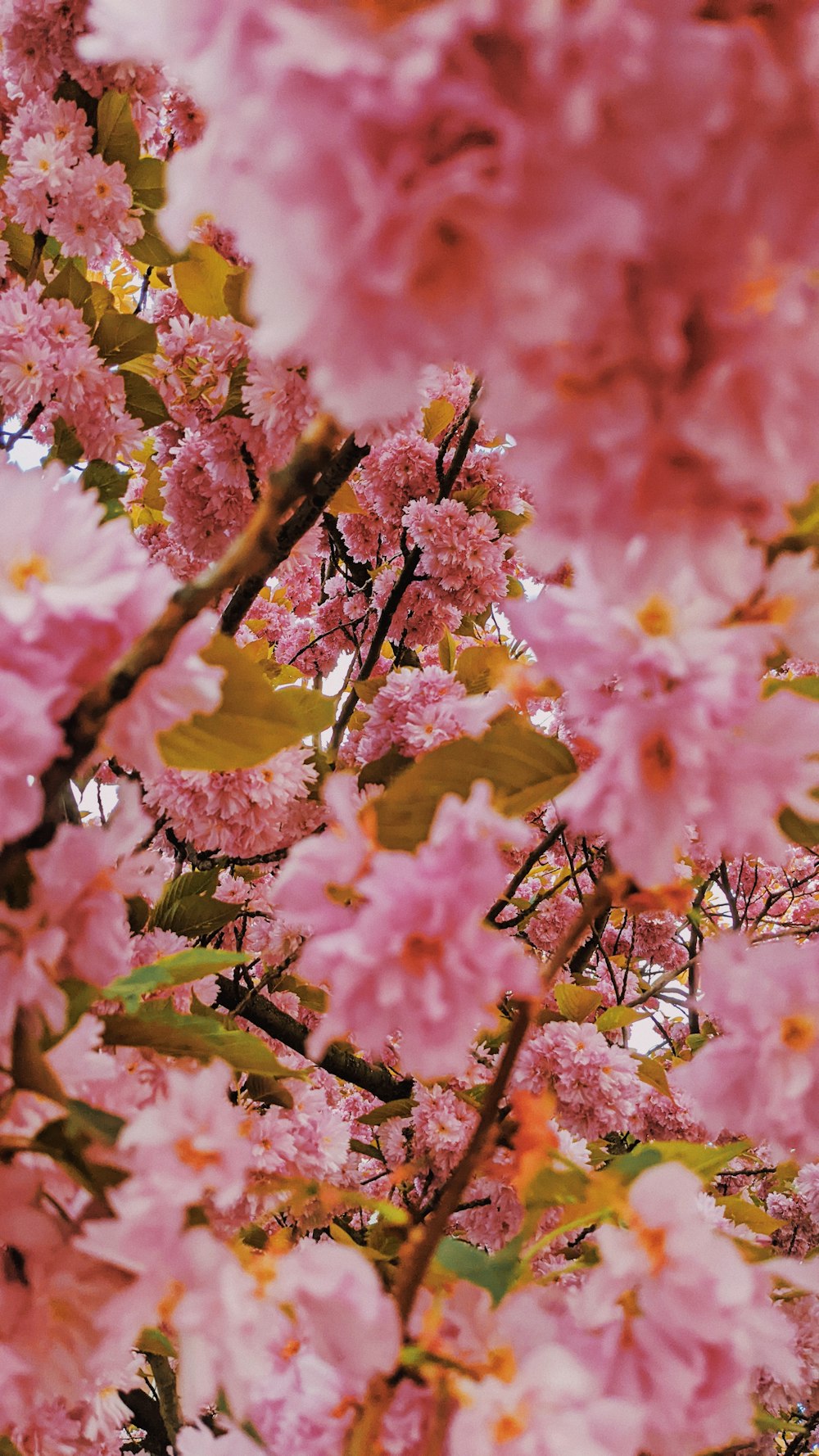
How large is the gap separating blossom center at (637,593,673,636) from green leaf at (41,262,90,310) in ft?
5.01

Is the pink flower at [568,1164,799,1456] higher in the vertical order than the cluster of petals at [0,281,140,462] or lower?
lower

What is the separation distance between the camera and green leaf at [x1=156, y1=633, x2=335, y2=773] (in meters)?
0.57

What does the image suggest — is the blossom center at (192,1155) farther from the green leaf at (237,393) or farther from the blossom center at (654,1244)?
the green leaf at (237,393)

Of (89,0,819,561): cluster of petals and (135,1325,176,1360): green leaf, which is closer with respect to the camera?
(89,0,819,561): cluster of petals

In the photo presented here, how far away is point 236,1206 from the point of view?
4.87 ft

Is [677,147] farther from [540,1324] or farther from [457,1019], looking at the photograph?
[540,1324]

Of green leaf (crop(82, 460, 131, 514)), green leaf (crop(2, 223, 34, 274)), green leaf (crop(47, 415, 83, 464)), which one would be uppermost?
green leaf (crop(2, 223, 34, 274))

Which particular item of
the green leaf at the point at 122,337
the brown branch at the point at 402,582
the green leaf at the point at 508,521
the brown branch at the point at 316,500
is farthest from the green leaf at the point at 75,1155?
the green leaf at the point at 508,521

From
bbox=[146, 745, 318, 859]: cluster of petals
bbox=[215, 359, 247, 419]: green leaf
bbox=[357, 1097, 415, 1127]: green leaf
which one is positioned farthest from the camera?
bbox=[357, 1097, 415, 1127]: green leaf

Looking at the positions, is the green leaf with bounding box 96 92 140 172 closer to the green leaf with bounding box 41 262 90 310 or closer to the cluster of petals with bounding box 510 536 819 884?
the green leaf with bounding box 41 262 90 310

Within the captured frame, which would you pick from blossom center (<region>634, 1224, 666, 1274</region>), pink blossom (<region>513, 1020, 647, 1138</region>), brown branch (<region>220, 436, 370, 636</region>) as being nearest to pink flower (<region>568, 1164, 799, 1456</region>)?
blossom center (<region>634, 1224, 666, 1274</region>)

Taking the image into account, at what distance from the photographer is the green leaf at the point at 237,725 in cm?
57

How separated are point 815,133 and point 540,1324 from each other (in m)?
0.51

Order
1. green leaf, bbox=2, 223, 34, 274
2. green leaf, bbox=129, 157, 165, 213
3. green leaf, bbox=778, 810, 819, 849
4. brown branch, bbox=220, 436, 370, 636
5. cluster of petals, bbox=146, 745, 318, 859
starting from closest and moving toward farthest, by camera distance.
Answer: green leaf, bbox=778, 810, 819, 849 < brown branch, bbox=220, 436, 370, 636 < cluster of petals, bbox=146, 745, 318, 859 < green leaf, bbox=129, 157, 165, 213 < green leaf, bbox=2, 223, 34, 274
